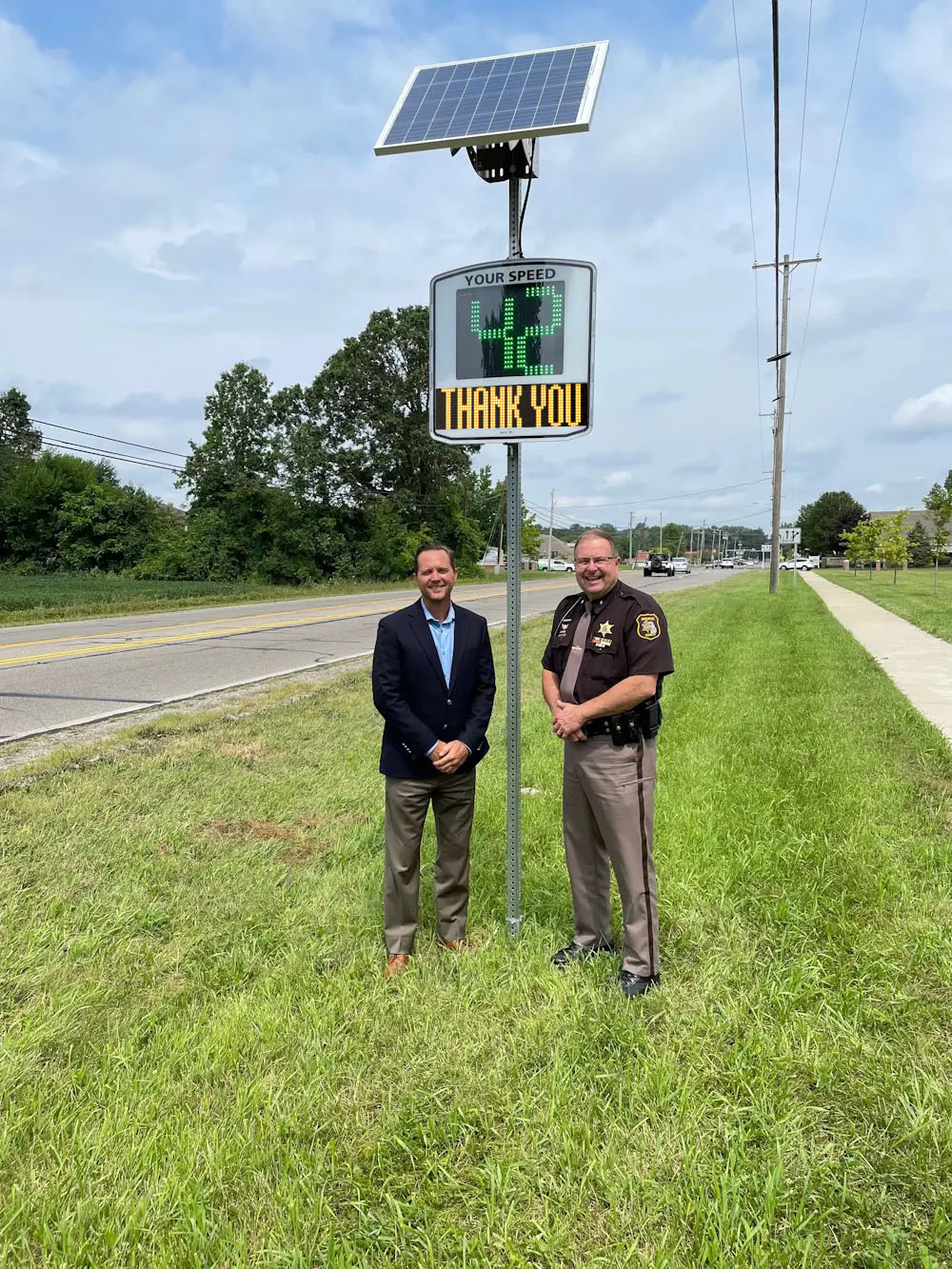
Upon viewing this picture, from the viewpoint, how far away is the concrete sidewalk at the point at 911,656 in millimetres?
8812

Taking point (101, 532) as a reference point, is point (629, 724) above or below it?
below

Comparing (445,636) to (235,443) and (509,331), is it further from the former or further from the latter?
(235,443)

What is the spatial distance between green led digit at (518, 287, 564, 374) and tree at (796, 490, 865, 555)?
98604mm

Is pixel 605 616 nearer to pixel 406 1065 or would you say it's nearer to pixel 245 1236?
pixel 406 1065

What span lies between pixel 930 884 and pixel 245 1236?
11.7ft

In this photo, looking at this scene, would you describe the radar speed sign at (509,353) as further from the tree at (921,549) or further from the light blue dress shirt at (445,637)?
the tree at (921,549)

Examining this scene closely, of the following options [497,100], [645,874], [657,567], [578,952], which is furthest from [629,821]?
[657,567]

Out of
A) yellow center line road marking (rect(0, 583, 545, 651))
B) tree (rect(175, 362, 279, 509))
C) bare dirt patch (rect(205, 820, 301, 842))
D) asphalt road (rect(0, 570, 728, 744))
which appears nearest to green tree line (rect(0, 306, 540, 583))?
tree (rect(175, 362, 279, 509))

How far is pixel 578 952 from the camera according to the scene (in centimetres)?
343

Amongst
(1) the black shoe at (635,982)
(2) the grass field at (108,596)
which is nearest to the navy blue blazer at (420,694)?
(1) the black shoe at (635,982)

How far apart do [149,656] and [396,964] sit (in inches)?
426

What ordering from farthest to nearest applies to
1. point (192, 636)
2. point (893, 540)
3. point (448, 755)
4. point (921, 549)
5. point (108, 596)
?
point (921, 549)
point (893, 540)
point (108, 596)
point (192, 636)
point (448, 755)

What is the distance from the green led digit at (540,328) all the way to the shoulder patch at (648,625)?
106cm

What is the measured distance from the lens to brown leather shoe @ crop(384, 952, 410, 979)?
3293 mm
